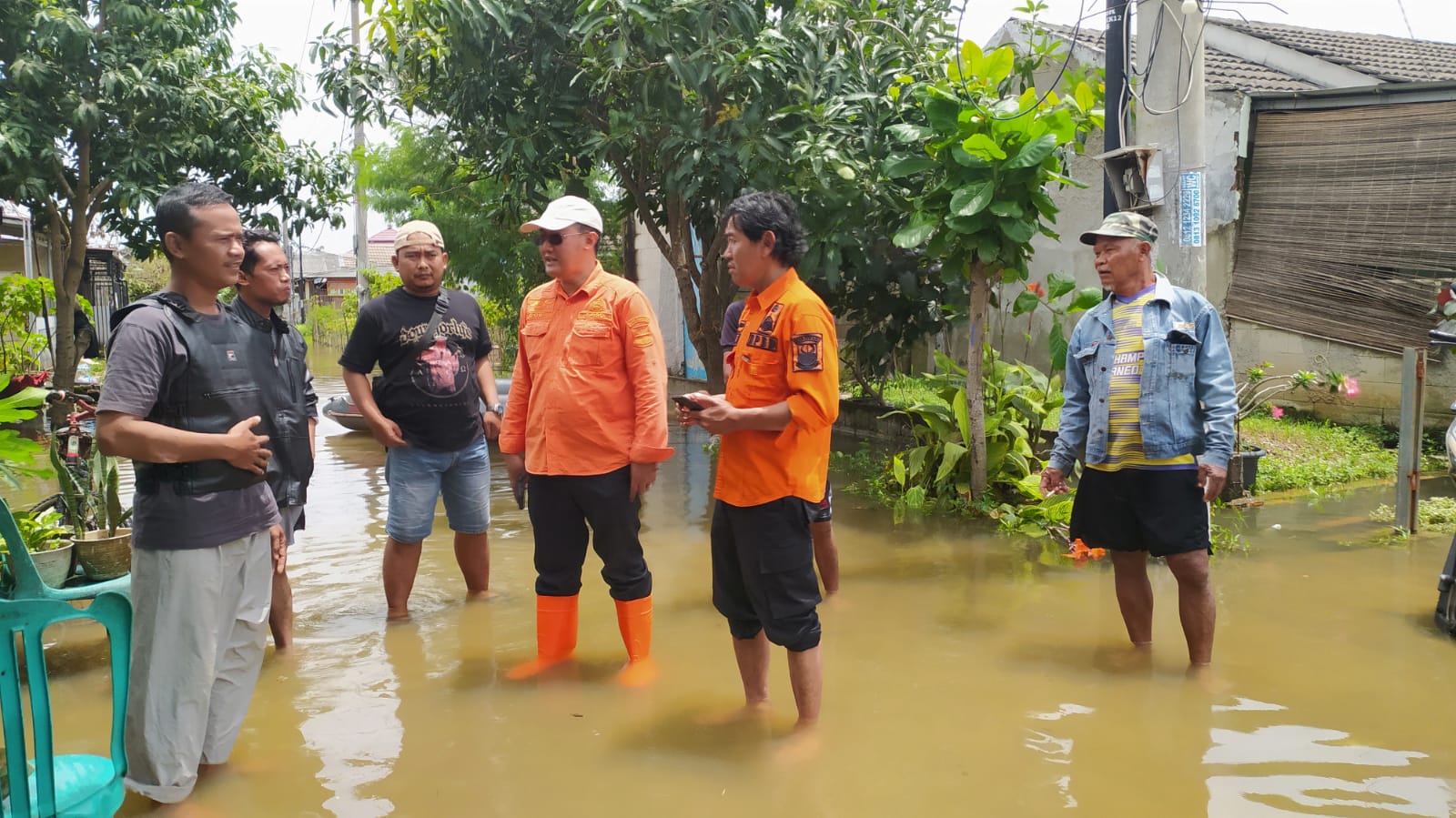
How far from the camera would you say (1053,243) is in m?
11.6

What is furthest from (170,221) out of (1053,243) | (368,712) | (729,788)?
(1053,243)

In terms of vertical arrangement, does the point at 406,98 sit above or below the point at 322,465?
above

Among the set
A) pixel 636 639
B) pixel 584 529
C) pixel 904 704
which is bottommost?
pixel 904 704

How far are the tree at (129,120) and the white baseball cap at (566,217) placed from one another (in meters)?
8.08

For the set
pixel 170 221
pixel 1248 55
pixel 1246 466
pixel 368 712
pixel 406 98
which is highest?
pixel 1248 55

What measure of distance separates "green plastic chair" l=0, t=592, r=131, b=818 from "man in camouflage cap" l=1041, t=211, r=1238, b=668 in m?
3.40

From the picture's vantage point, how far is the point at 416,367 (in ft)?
15.8

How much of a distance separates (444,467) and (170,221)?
82.7 inches

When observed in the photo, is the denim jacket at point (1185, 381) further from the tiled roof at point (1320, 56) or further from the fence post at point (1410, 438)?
the tiled roof at point (1320, 56)

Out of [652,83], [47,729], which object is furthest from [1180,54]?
[47,729]

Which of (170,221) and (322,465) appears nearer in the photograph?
(170,221)

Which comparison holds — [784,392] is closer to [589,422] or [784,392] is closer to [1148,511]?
[589,422]

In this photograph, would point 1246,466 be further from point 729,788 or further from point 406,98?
point 406,98

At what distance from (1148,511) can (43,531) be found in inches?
188
